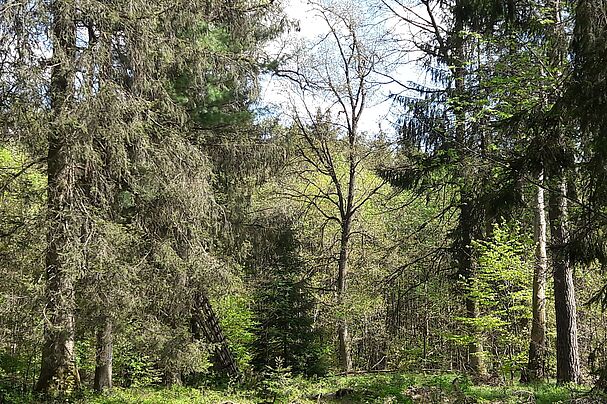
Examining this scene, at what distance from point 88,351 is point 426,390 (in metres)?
8.75

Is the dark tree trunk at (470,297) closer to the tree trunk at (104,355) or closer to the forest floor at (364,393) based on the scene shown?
the forest floor at (364,393)

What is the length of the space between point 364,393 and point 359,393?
0.21 metres

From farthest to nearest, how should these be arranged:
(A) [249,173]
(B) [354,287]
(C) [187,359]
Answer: (B) [354,287] < (A) [249,173] < (C) [187,359]

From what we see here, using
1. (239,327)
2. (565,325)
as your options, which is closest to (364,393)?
(565,325)

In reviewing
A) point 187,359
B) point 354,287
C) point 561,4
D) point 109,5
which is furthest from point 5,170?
point 354,287

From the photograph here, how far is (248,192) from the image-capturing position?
14.3 m

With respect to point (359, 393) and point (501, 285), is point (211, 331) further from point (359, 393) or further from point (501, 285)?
point (501, 285)

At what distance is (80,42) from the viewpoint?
29.8 ft

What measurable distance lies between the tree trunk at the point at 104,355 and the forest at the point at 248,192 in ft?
0.13

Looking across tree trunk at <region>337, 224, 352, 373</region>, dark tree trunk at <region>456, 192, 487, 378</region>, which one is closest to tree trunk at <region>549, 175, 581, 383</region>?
dark tree trunk at <region>456, 192, 487, 378</region>

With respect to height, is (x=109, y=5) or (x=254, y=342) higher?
(x=109, y=5)

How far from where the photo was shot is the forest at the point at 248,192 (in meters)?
6.85

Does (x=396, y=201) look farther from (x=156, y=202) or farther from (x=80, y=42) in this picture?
(x=80, y=42)

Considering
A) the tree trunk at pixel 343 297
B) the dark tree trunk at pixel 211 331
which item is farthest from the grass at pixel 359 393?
the tree trunk at pixel 343 297
